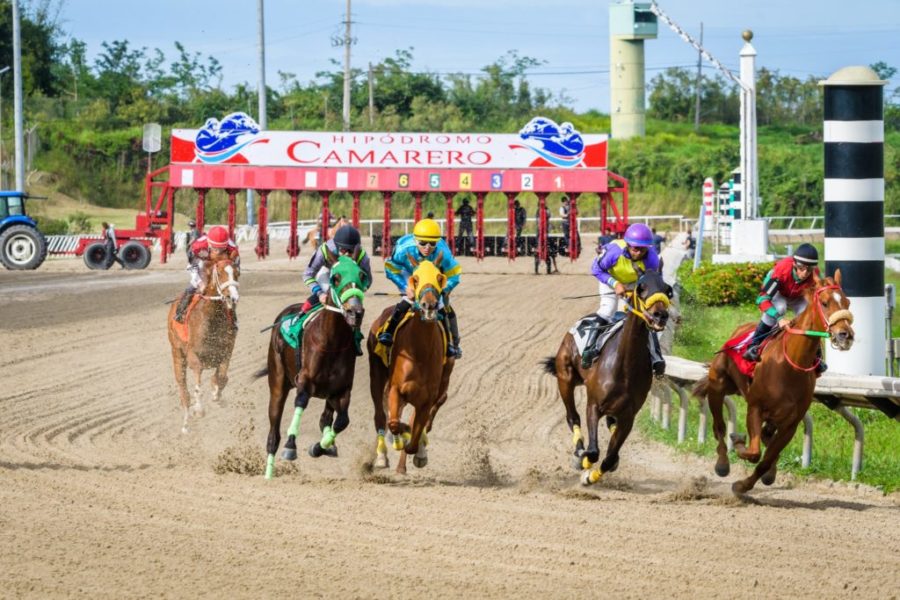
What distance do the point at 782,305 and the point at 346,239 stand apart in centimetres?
284

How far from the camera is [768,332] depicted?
9.24 metres

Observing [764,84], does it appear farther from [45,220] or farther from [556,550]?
[556,550]

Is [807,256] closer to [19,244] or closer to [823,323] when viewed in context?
[823,323]

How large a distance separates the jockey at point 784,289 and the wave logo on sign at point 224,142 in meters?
19.7

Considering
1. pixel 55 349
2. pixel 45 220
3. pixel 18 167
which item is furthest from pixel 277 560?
pixel 45 220

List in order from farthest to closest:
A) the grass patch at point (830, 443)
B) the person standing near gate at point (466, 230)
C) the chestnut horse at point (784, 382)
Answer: the person standing near gate at point (466, 230), the grass patch at point (830, 443), the chestnut horse at point (784, 382)

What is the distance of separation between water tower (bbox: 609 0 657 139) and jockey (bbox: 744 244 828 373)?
57.9 meters

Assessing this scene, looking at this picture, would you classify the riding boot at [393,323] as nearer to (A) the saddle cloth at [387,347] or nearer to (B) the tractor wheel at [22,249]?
(A) the saddle cloth at [387,347]

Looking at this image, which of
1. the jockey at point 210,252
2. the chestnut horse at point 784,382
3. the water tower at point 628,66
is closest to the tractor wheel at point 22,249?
the jockey at point 210,252

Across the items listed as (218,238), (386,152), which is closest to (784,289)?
(218,238)

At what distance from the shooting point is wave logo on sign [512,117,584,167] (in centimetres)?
2800

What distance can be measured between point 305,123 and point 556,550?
55720mm

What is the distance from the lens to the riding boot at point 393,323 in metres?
9.78

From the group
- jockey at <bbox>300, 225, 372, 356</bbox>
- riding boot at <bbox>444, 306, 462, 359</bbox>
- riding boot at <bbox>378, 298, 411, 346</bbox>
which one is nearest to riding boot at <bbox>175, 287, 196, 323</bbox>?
jockey at <bbox>300, 225, 372, 356</bbox>
